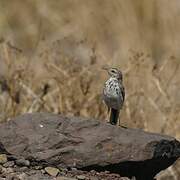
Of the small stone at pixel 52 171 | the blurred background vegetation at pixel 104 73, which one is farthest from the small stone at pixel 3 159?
the blurred background vegetation at pixel 104 73

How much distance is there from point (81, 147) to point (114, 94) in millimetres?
1584

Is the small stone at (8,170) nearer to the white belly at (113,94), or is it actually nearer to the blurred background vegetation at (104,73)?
the white belly at (113,94)

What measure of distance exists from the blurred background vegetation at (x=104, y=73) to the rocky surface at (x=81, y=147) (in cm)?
227

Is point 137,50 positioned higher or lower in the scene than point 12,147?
higher

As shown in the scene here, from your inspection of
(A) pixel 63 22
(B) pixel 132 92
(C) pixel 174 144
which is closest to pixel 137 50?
(B) pixel 132 92

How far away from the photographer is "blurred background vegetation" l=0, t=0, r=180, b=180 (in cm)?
1173

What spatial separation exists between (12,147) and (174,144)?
1488 millimetres

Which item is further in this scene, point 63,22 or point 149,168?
point 63,22

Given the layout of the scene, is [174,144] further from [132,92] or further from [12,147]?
[132,92]

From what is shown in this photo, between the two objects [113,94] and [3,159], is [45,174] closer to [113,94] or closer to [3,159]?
[3,159]

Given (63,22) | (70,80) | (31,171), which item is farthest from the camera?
(63,22)

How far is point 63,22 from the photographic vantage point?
50.7ft

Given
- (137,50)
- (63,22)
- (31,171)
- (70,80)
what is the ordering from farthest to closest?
(63,22) < (137,50) < (70,80) < (31,171)

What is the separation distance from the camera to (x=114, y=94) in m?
9.92
